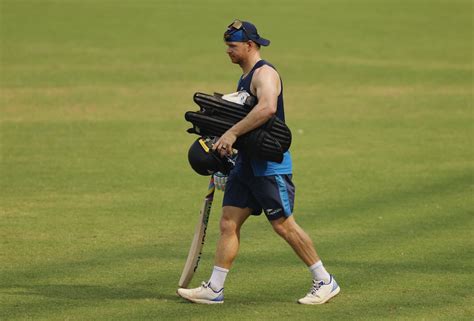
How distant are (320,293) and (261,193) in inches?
35.5

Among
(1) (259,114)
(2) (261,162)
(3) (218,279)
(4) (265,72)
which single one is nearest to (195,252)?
(3) (218,279)

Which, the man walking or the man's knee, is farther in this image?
the man's knee

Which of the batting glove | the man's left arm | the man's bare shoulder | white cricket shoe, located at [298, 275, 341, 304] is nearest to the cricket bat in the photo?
the batting glove

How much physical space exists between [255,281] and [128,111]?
1060cm

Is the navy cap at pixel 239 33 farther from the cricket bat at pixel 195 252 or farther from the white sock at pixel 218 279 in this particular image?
A: the white sock at pixel 218 279

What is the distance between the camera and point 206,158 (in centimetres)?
931

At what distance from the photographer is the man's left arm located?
9.00m

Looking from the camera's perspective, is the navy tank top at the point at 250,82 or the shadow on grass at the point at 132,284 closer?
the navy tank top at the point at 250,82

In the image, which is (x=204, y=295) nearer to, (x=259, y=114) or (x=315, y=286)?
(x=315, y=286)

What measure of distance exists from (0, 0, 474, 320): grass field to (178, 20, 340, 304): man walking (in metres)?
0.21

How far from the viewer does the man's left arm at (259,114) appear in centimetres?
900

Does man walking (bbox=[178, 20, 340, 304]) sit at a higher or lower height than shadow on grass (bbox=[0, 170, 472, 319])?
higher

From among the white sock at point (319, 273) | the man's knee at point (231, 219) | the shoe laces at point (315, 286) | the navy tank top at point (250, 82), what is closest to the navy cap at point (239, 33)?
the navy tank top at point (250, 82)

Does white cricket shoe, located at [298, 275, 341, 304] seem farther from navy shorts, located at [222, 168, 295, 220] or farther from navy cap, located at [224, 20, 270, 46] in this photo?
navy cap, located at [224, 20, 270, 46]
